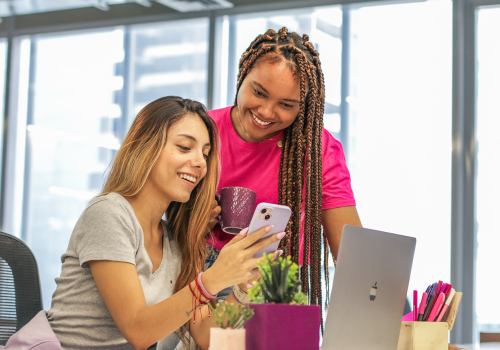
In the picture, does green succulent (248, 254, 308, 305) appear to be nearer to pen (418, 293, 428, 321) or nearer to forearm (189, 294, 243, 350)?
pen (418, 293, 428, 321)

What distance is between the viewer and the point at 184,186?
1.46 meters

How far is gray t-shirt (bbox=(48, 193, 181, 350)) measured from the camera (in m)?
1.26

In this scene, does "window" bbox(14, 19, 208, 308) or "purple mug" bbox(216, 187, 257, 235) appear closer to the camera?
"purple mug" bbox(216, 187, 257, 235)

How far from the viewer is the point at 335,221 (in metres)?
1.63

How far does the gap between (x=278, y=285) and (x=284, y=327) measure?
7 centimetres

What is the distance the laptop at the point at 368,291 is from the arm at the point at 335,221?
43 cm

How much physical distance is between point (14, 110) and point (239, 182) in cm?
394

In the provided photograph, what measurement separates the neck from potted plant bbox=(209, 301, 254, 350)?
693 millimetres

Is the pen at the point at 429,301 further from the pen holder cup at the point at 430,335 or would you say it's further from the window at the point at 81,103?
the window at the point at 81,103

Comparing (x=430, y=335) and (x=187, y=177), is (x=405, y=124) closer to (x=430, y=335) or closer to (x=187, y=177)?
(x=187, y=177)

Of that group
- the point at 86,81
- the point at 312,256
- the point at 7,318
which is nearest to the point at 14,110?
the point at 86,81

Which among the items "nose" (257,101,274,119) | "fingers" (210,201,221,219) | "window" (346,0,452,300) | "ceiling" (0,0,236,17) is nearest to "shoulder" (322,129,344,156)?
"nose" (257,101,274,119)

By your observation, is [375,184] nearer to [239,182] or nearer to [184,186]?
[239,182]

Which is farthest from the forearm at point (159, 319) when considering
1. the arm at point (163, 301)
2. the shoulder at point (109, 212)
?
the shoulder at point (109, 212)
